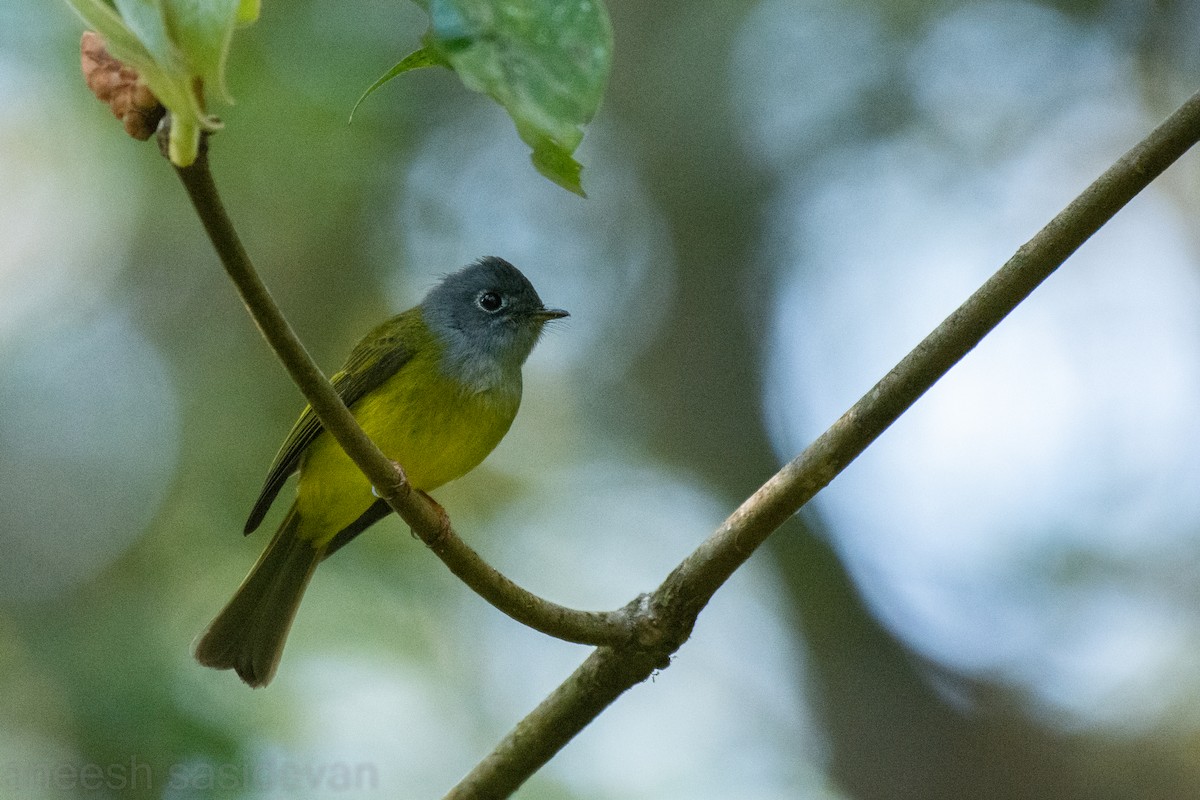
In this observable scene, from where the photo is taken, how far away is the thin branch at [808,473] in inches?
90.3

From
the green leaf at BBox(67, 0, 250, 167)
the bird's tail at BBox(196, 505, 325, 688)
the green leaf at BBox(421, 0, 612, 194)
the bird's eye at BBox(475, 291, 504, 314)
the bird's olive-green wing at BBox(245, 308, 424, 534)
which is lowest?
the bird's tail at BBox(196, 505, 325, 688)

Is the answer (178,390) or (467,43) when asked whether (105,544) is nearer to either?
(178,390)

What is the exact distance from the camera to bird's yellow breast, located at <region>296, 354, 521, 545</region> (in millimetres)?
4574

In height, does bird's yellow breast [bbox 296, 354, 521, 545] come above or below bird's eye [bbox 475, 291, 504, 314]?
below

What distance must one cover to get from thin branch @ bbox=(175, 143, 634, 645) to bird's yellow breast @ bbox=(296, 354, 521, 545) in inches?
65.0

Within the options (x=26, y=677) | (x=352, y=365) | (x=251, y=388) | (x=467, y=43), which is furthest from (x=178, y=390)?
(x=467, y=43)

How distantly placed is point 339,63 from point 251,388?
6.56 ft

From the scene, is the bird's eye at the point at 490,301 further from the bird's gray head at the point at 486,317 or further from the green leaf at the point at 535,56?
the green leaf at the point at 535,56

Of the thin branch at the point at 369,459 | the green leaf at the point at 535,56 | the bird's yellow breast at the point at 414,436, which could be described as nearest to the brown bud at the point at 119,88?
the thin branch at the point at 369,459

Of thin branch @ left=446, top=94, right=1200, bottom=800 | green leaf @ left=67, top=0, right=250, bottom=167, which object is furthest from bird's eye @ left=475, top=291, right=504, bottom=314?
green leaf @ left=67, top=0, right=250, bottom=167

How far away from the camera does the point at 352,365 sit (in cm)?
508

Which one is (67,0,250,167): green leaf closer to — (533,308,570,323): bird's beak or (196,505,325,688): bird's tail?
(196,505,325,688): bird's tail

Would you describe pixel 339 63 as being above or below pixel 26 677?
above

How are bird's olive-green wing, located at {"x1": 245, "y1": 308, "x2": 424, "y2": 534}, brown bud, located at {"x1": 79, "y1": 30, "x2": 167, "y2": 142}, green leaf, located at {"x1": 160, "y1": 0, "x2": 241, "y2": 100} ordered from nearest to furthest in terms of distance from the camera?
green leaf, located at {"x1": 160, "y1": 0, "x2": 241, "y2": 100}, brown bud, located at {"x1": 79, "y1": 30, "x2": 167, "y2": 142}, bird's olive-green wing, located at {"x1": 245, "y1": 308, "x2": 424, "y2": 534}
